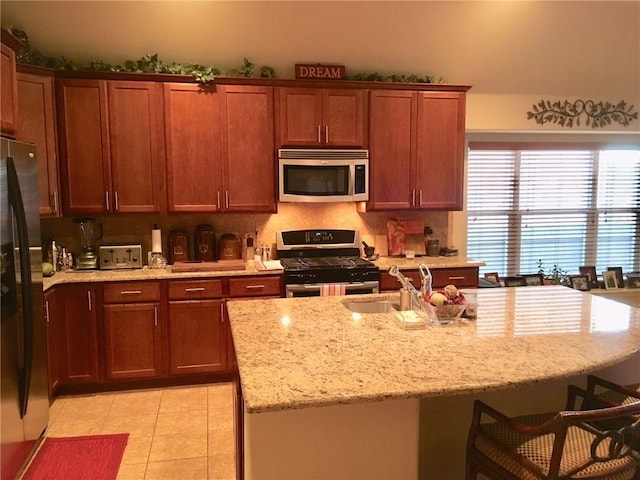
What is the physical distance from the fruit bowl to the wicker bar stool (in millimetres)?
469

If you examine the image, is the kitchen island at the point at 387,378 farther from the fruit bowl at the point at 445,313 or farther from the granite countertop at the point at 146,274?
the granite countertop at the point at 146,274

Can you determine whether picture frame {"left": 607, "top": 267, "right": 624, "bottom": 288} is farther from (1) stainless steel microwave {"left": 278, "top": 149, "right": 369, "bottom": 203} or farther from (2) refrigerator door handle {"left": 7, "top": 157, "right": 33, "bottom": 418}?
(2) refrigerator door handle {"left": 7, "top": 157, "right": 33, "bottom": 418}

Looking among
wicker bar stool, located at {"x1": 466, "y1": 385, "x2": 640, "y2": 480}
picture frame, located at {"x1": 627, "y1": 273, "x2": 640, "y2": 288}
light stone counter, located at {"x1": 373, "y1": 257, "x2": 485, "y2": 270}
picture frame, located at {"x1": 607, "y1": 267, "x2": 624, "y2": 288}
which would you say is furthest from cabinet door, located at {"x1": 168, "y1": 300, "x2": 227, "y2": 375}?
picture frame, located at {"x1": 627, "y1": 273, "x2": 640, "y2": 288}

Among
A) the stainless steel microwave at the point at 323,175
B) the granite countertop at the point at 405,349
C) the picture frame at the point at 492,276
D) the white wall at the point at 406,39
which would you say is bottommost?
the picture frame at the point at 492,276

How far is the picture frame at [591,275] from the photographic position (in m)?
5.00

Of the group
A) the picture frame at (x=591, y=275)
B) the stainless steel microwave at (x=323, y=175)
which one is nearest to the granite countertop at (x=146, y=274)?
the stainless steel microwave at (x=323, y=175)

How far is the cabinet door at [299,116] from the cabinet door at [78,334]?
1.89 metres

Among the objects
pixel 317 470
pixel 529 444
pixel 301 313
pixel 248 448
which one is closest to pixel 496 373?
pixel 529 444

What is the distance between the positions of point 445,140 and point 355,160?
836 mm

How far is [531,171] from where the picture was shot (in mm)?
5008

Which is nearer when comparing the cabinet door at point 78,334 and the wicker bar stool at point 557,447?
the wicker bar stool at point 557,447

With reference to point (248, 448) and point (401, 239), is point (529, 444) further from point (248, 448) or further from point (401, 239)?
point (401, 239)

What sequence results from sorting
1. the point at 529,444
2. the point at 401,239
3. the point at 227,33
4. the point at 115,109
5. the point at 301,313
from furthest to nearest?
the point at 401,239
the point at 227,33
the point at 115,109
the point at 301,313
the point at 529,444

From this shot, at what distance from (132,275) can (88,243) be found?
0.63 metres
